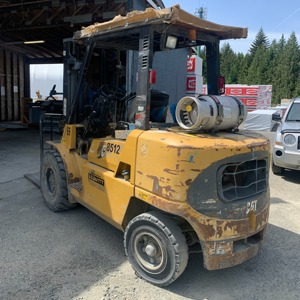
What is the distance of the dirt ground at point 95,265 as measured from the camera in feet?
10.3

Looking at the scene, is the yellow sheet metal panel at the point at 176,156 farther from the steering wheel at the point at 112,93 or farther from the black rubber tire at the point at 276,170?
the black rubber tire at the point at 276,170

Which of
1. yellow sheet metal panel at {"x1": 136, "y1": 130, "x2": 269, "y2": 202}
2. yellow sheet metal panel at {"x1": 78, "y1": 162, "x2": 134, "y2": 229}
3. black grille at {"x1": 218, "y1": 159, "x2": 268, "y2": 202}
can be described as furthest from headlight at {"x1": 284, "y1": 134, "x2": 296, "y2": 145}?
yellow sheet metal panel at {"x1": 78, "y1": 162, "x2": 134, "y2": 229}

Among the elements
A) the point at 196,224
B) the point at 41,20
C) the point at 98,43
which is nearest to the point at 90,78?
the point at 98,43

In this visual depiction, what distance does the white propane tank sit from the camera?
307 cm

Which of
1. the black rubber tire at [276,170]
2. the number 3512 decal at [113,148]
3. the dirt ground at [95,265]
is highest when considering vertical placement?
the number 3512 decal at [113,148]

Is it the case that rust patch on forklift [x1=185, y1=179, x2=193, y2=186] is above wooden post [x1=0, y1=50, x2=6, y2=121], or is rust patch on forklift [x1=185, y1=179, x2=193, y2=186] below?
below

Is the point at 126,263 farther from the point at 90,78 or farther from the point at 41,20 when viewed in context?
the point at 41,20

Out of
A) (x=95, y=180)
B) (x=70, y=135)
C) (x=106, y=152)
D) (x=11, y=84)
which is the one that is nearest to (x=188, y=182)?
(x=106, y=152)

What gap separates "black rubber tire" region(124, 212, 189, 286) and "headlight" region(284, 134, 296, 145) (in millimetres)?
5056

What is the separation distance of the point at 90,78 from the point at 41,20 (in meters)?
8.41

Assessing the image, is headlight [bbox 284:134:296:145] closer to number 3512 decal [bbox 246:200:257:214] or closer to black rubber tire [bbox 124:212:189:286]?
number 3512 decal [bbox 246:200:257:214]

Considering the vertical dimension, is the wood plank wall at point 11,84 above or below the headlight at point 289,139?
above

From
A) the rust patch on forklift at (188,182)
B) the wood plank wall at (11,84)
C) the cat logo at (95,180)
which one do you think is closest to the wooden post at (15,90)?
the wood plank wall at (11,84)

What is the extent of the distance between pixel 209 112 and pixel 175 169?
2.10ft
